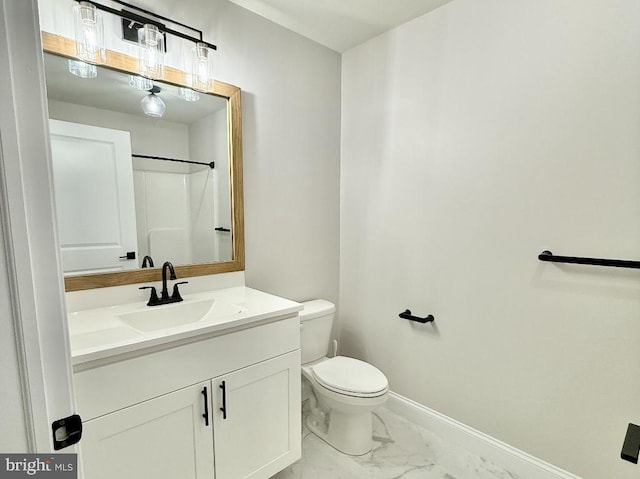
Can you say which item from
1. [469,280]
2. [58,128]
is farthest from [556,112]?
[58,128]

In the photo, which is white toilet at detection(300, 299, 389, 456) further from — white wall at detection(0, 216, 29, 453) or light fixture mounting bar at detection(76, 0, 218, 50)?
light fixture mounting bar at detection(76, 0, 218, 50)

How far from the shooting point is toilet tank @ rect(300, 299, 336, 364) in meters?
1.90

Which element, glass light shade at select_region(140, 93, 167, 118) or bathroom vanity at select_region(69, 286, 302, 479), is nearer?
bathroom vanity at select_region(69, 286, 302, 479)

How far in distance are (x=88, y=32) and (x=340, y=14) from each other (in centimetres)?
126

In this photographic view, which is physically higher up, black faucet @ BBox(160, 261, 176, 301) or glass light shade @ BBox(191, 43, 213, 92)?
glass light shade @ BBox(191, 43, 213, 92)

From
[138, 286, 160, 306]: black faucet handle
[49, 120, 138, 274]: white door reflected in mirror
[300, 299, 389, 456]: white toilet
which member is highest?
[49, 120, 138, 274]: white door reflected in mirror

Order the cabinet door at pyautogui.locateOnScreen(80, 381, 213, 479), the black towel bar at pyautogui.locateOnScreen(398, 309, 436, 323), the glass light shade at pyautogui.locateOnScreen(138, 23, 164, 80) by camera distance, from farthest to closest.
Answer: the black towel bar at pyautogui.locateOnScreen(398, 309, 436, 323)
the glass light shade at pyautogui.locateOnScreen(138, 23, 164, 80)
the cabinet door at pyautogui.locateOnScreen(80, 381, 213, 479)

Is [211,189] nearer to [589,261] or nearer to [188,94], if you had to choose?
[188,94]

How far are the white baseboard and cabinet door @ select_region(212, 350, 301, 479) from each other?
0.83 m

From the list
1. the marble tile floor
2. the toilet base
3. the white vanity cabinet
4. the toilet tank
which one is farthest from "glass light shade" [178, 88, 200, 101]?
the marble tile floor

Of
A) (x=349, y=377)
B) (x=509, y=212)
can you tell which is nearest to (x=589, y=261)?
(x=509, y=212)

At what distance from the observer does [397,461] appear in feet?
5.54

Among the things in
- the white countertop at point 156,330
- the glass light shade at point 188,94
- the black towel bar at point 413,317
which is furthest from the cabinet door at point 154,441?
the glass light shade at point 188,94

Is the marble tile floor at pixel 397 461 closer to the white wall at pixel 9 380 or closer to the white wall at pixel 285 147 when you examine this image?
the white wall at pixel 285 147
